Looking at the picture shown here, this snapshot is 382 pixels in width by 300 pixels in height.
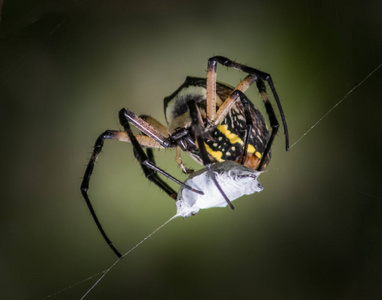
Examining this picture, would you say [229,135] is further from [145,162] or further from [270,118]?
[145,162]

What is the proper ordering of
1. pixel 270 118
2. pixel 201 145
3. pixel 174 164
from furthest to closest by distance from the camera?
pixel 174 164 → pixel 270 118 → pixel 201 145

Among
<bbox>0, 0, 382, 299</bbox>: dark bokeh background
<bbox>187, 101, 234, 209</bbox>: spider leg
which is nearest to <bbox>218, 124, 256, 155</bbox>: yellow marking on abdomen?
<bbox>187, 101, 234, 209</bbox>: spider leg

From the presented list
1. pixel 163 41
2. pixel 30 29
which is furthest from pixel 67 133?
pixel 163 41

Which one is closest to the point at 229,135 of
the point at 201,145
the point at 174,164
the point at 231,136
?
the point at 231,136

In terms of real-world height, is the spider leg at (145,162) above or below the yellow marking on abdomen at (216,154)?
above

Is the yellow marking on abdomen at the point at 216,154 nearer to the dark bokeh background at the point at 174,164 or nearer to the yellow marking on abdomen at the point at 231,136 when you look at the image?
the yellow marking on abdomen at the point at 231,136

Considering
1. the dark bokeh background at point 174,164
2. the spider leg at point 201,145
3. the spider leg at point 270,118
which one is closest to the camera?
the spider leg at point 201,145

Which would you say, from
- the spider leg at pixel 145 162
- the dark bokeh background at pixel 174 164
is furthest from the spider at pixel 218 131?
the dark bokeh background at pixel 174 164
